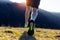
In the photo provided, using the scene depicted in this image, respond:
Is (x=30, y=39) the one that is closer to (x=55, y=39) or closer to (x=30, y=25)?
(x=30, y=25)

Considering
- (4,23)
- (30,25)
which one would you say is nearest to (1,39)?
(30,25)

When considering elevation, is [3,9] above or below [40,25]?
above

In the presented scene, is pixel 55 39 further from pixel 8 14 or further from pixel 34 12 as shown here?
pixel 34 12

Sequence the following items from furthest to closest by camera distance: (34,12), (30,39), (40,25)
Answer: (40,25) < (34,12) < (30,39)

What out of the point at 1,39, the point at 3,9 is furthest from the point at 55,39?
the point at 3,9

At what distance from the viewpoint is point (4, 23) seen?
3331 cm

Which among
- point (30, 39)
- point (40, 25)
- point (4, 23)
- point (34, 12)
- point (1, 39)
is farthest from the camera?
point (40, 25)

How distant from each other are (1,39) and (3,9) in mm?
16854

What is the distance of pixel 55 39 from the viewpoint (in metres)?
25.4

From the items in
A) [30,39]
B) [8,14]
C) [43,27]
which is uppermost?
[30,39]

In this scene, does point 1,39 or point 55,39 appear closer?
point 1,39

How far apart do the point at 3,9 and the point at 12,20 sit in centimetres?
303

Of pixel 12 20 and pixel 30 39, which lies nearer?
pixel 30 39

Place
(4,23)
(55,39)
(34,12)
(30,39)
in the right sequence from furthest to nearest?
1. (4,23)
2. (55,39)
3. (34,12)
4. (30,39)
